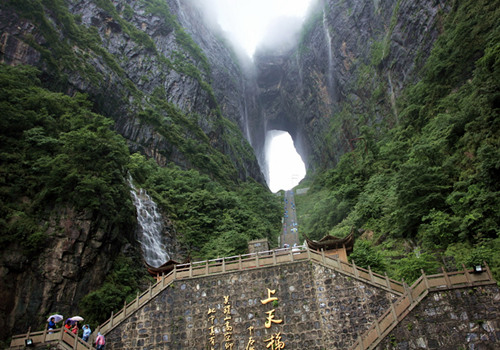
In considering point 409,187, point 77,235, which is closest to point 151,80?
point 77,235

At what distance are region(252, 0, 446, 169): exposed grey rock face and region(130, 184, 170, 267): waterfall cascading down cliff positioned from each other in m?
23.9

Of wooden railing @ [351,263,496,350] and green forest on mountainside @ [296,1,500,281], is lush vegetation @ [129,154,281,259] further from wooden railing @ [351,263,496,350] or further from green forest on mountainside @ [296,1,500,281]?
wooden railing @ [351,263,496,350]

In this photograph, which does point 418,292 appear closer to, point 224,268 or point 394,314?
point 394,314

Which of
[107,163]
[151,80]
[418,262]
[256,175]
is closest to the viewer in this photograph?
[418,262]

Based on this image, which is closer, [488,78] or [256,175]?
[488,78]

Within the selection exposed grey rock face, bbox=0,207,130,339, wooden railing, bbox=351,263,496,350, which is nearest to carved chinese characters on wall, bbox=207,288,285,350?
wooden railing, bbox=351,263,496,350

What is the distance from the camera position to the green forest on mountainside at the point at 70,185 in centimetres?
1638

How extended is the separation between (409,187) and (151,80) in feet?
119

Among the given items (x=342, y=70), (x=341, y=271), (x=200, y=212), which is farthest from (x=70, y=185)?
(x=342, y=70)

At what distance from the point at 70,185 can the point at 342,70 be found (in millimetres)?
41315

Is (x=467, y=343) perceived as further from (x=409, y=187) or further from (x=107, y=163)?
(x=107, y=163)

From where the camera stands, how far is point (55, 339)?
12.1 metres

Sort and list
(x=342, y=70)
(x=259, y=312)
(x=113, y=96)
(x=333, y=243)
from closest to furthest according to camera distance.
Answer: (x=259, y=312) → (x=333, y=243) → (x=113, y=96) → (x=342, y=70)

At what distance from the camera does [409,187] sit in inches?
661
